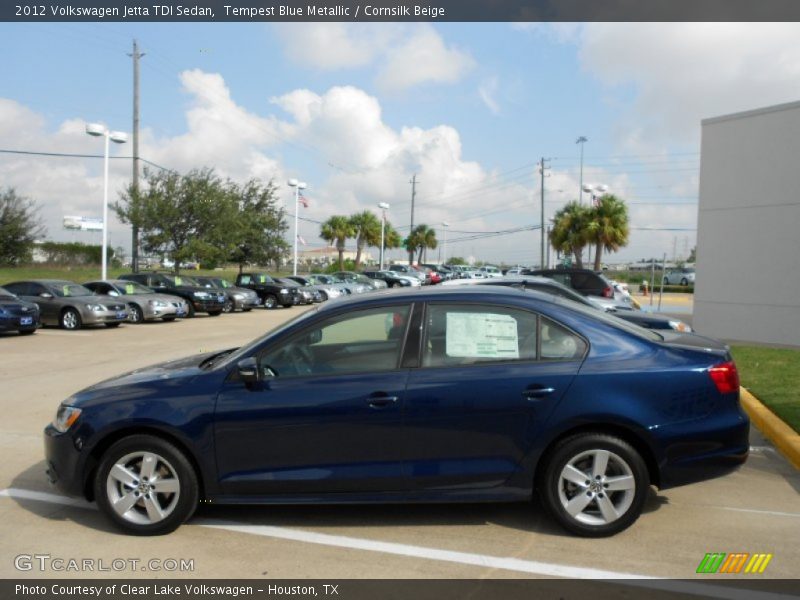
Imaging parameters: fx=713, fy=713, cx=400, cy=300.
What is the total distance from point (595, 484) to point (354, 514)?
1678 millimetres

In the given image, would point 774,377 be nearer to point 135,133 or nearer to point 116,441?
point 116,441

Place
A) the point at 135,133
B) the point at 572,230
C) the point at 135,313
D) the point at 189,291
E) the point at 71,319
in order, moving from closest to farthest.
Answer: the point at 71,319 → the point at 135,313 → the point at 189,291 → the point at 135,133 → the point at 572,230

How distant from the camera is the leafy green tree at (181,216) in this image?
34000 mm

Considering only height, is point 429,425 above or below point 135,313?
above

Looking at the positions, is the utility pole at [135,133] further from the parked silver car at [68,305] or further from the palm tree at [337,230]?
the palm tree at [337,230]

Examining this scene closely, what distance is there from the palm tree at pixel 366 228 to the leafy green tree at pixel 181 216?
34.7m

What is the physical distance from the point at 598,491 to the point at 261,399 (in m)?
2.25

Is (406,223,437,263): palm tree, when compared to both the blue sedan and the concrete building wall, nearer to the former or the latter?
the concrete building wall

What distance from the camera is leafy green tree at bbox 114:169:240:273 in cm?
3400

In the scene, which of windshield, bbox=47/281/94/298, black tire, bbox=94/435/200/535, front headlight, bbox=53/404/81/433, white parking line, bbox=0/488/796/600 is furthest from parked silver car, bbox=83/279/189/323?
white parking line, bbox=0/488/796/600

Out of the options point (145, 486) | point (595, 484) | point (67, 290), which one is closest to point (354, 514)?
point (145, 486)

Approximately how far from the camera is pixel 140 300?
22.0m

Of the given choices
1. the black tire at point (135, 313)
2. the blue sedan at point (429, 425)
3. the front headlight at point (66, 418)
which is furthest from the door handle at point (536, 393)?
the black tire at point (135, 313)

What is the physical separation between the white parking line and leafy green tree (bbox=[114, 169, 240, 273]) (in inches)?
1231
